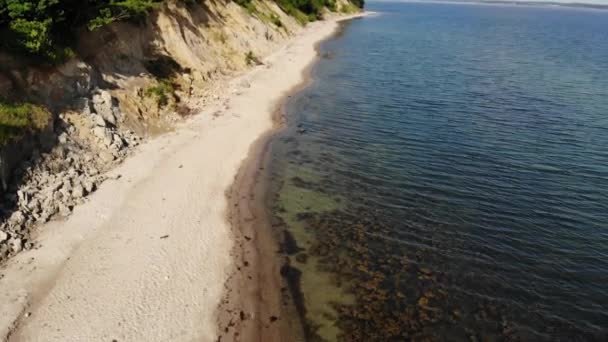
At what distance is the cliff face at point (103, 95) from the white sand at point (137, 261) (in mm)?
1182

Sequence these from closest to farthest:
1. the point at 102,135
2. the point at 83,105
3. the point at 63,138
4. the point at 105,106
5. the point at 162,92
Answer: the point at 63,138, the point at 102,135, the point at 83,105, the point at 105,106, the point at 162,92

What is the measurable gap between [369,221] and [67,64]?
61.7ft

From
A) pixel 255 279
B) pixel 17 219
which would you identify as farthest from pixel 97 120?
pixel 255 279

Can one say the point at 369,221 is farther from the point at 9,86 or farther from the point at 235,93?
the point at 235,93

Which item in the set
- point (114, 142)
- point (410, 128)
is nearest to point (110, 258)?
point (114, 142)

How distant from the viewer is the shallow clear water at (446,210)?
16328mm

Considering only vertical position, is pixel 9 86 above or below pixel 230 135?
above

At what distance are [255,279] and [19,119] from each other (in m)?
13.4

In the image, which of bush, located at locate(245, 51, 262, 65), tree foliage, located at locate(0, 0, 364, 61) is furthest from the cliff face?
tree foliage, located at locate(0, 0, 364, 61)

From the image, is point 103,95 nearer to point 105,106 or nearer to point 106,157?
point 105,106

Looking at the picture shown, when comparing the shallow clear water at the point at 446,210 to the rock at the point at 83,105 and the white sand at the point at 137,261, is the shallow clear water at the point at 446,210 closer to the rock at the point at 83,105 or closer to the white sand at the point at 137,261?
the white sand at the point at 137,261

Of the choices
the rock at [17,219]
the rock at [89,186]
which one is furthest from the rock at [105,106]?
the rock at [17,219]

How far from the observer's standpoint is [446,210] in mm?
22828

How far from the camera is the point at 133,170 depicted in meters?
24.9
